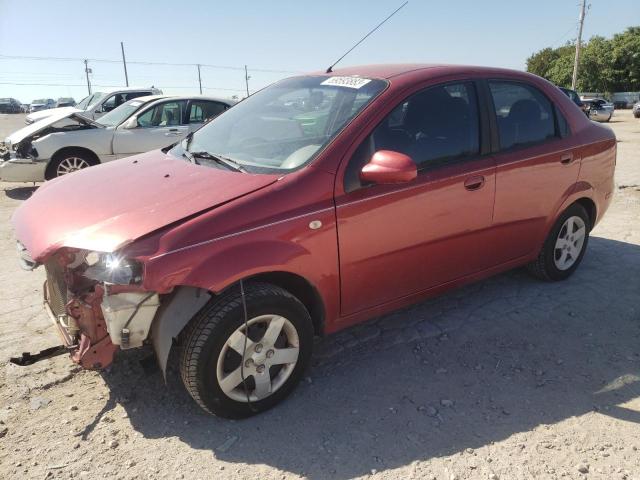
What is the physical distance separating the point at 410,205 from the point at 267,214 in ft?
3.07

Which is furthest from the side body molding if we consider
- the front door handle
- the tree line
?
the tree line

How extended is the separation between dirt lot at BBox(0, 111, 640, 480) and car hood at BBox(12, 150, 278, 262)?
2.97 feet

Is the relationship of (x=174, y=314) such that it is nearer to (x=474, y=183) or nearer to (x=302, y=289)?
(x=302, y=289)

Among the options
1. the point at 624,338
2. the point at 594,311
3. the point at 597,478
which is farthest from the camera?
the point at 594,311

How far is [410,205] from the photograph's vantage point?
306 cm

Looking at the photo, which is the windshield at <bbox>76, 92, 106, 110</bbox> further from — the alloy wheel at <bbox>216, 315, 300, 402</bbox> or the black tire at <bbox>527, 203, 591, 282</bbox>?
the alloy wheel at <bbox>216, 315, 300, 402</bbox>

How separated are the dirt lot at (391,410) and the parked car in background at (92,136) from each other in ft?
16.7

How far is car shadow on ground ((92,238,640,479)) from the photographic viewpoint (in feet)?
8.38

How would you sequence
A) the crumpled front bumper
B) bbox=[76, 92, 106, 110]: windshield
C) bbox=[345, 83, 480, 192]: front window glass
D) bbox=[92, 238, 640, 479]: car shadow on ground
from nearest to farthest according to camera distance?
bbox=[92, 238, 640, 479]: car shadow on ground
bbox=[345, 83, 480, 192]: front window glass
the crumpled front bumper
bbox=[76, 92, 106, 110]: windshield

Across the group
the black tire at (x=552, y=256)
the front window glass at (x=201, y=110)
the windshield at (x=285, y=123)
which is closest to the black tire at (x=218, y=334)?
the windshield at (x=285, y=123)

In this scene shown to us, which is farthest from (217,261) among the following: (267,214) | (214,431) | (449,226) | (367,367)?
(449,226)

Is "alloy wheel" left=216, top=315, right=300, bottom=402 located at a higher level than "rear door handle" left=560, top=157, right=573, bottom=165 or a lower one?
lower

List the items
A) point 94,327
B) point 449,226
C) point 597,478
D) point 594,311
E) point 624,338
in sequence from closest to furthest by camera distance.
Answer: point 597,478 < point 94,327 < point 449,226 < point 624,338 < point 594,311

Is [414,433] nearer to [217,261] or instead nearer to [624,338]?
[217,261]
